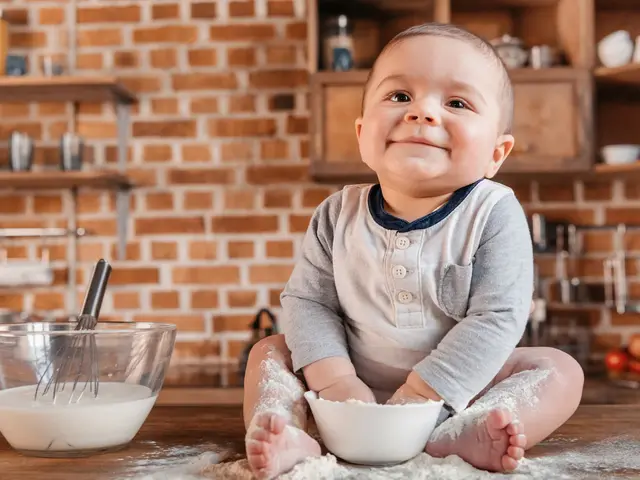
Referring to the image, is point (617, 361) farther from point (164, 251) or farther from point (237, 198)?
point (164, 251)

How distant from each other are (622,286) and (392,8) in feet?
3.77

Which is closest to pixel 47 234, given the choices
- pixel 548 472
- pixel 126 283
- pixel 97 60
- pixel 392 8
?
pixel 126 283

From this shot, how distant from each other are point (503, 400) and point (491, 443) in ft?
0.29

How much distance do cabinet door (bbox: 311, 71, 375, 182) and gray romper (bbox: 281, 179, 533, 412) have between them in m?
1.28

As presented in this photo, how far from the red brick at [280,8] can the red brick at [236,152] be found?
454 millimetres

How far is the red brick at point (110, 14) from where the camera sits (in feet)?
8.43

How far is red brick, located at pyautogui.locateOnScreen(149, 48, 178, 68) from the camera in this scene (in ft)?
8.39

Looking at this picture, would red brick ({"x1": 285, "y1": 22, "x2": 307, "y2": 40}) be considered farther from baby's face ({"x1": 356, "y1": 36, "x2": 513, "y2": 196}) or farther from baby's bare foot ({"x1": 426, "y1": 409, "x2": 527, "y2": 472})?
baby's bare foot ({"x1": 426, "y1": 409, "x2": 527, "y2": 472})

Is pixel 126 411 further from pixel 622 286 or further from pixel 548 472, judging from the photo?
pixel 622 286

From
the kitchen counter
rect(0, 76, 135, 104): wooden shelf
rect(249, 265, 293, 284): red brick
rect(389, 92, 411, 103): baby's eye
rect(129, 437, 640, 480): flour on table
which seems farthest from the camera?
rect(249, 265, 293, 284): red brick

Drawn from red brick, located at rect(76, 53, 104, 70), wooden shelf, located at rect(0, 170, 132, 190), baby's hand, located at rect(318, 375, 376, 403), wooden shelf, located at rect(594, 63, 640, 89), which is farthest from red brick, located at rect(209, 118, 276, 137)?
baby's hand, located at rect(318, 375, 376, 403)

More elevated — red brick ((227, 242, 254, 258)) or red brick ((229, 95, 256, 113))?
red brick ((229, 95, 256, 113))

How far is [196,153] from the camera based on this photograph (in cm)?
254

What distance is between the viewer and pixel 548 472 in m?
0.62
